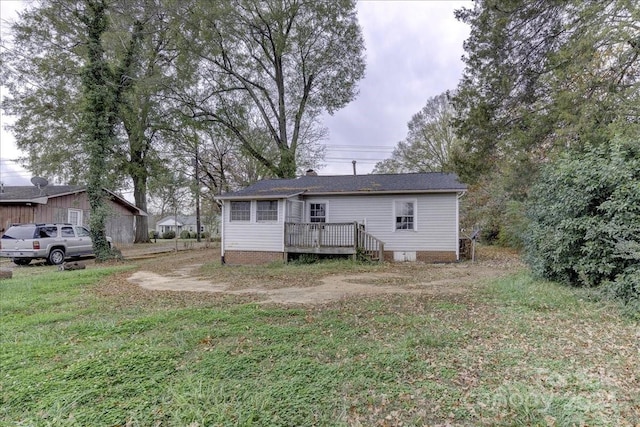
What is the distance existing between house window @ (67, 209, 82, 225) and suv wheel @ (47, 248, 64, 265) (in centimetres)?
692

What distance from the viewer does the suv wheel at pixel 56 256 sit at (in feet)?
43.3

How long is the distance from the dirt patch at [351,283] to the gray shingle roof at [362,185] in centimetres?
286

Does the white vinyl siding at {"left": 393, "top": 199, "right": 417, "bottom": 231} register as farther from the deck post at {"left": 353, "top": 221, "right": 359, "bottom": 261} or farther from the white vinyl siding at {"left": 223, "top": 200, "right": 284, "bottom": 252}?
the white vinyl siding at {"left": 223, "top": 200, "right": 284, "bottom": 252}

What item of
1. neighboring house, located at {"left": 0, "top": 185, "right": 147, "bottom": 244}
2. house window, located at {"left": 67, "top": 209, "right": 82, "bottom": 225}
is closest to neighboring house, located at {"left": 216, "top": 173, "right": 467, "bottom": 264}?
neighboring house, located at {"left": 0, "top": 185, "right": 147, "bottom": 244}

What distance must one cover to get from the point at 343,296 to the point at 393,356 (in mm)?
3178

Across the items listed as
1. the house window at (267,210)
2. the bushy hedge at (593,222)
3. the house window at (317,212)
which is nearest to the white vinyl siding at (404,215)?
the house window at (317,212)

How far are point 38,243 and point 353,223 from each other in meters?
11.9

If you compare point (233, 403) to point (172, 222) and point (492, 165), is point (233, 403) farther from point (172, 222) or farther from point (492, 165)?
point (172, 222)

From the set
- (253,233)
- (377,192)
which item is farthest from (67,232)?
(377,192)

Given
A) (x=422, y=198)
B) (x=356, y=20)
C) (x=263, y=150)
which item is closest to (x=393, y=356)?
(x=422, y=198)

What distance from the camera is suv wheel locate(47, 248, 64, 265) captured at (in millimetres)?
13211

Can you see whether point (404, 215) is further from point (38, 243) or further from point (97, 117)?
point (38, 243)

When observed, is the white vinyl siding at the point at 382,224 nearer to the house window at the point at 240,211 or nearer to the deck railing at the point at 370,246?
the house window at the point at 240,211

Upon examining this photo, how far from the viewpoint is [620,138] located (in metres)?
5.91
